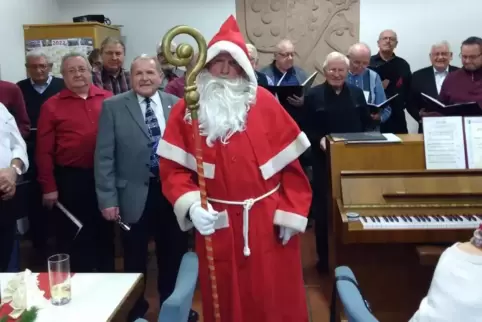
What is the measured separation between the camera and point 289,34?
5.89 m

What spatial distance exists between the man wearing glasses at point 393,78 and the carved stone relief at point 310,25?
0.88 meters

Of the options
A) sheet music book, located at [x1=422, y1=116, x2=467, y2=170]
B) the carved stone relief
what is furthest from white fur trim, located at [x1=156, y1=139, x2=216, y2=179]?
the carved stone relief

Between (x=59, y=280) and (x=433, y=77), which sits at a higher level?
(x=433, y=77)

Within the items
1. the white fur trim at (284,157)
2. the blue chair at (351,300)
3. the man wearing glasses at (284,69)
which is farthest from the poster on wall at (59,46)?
the blue chair at (351,300)

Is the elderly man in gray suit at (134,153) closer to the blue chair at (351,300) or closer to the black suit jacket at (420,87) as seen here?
the blue chair at (351,300)

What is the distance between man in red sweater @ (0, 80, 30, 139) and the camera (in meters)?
3.51

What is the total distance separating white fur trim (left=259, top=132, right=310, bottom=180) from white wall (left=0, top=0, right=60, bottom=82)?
12.8ft

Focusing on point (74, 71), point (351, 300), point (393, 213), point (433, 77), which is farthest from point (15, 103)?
point (433, 77)

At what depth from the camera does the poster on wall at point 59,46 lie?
5230mm

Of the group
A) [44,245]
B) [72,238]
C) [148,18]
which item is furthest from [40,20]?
[72,238]

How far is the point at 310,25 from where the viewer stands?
5867 millimetres

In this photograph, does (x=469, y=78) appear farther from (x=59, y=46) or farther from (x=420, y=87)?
(x=59, y=46)

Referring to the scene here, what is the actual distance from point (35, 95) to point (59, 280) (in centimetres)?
258

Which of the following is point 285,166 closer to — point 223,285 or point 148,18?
point 223,285
